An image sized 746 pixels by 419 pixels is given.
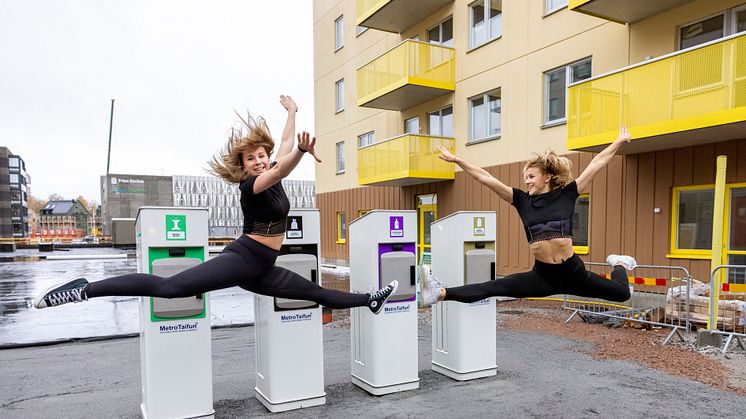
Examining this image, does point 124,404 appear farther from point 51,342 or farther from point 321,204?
point 321,204

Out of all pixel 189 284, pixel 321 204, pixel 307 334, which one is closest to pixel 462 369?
pixel 307 334

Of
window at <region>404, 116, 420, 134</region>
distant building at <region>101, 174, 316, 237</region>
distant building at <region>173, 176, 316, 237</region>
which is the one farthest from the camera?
distant building at <region>173, 176, 316, 237</region>

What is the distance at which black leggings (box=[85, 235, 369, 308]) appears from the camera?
341 cm

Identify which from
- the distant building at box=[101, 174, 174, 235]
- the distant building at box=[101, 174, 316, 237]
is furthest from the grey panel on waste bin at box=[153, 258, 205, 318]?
the distant building at box=[101, 174, 174, 235]

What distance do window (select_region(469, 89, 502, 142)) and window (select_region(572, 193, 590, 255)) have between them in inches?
121

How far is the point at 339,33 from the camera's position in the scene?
70.1 ft

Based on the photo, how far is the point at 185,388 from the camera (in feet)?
14.0

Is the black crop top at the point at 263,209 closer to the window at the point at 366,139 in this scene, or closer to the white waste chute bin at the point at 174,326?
the white waste chute bin at the point at 174,326

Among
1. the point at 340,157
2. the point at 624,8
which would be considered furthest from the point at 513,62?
the point at 340,157

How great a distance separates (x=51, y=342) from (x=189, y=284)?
5725 millimetres

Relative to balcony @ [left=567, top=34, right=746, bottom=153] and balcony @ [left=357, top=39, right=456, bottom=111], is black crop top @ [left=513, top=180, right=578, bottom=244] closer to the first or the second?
balcony @ [left=567, top=34, right=746, bottom=153]

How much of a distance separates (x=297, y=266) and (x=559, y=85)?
30.0ft

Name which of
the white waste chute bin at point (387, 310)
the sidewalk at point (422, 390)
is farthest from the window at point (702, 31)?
the white waste chute bin at point (387, 310)

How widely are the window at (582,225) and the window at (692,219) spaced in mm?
1884
